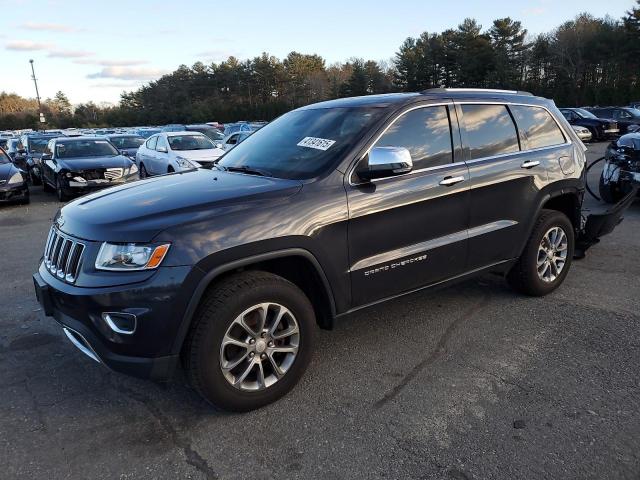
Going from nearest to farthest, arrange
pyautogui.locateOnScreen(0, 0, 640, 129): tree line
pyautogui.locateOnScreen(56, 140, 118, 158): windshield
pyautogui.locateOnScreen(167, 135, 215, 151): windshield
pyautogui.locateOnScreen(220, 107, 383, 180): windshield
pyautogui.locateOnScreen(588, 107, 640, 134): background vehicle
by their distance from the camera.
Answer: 1. pyautogui.locateOnScreen(220, 107, 383, 180): windshield
2. pyautogui.locateOnScreen(56, 140, 118, 158): windshield
3. pyautogui.locateOnScreen(167, 135, 215, 151): windshield
4. pyautogui.locateOnScreen(588, 107, 640, 134): background vehicle
5. pyautogui.locateOnScreen(0, 0, 640, 129): tree line

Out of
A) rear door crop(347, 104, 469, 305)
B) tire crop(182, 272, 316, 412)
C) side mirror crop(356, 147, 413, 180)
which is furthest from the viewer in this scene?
rear door crop(347, 104, 469, 305)

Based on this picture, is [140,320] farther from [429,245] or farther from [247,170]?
[429,245]

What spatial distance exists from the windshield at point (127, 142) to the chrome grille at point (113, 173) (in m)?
8.36

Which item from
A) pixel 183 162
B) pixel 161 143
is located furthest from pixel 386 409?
pixel 161 143

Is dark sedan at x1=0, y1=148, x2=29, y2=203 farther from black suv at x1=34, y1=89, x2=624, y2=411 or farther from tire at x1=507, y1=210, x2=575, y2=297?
tire at x1=507, y1=210, x2=575, y2=297

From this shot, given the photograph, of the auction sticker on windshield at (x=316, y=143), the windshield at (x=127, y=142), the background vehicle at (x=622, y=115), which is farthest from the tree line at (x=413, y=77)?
the auction sticker on windshield at (x=316, y=143)

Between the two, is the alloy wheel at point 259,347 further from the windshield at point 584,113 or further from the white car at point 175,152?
the windshield at point 584,113

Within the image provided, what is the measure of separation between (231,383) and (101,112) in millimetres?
97063

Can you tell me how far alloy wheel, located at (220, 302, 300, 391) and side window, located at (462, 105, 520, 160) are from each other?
2.03m

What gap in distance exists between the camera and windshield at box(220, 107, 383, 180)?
3.47 metres

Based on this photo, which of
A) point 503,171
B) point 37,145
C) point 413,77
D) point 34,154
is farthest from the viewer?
point 413,77

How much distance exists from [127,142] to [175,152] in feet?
27.3

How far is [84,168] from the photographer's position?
11680 mm

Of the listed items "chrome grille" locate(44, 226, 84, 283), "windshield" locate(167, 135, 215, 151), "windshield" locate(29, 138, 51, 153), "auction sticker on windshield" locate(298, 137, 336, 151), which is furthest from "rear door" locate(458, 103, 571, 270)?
"windshield" locate(29, 138, 51, 153)
